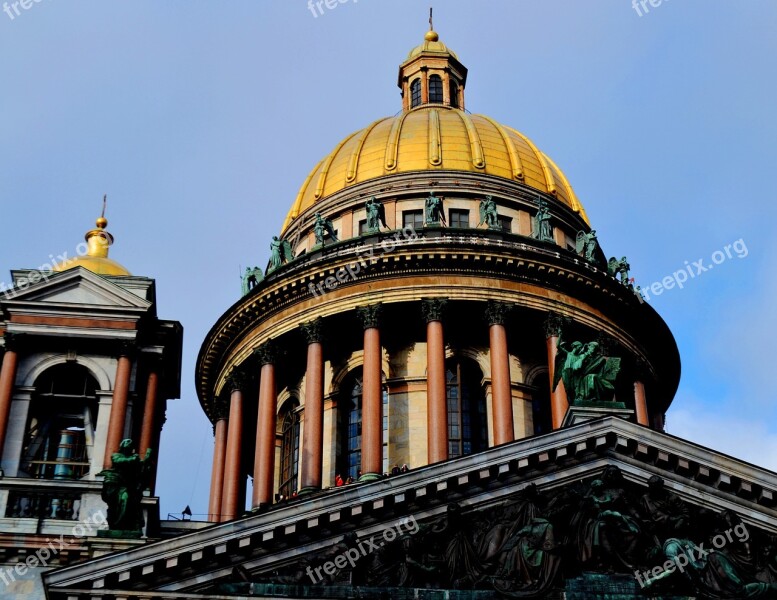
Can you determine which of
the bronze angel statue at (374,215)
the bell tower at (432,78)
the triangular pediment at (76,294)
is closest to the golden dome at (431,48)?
the bell tower at (432,78)

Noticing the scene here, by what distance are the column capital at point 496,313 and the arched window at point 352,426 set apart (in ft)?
15.0

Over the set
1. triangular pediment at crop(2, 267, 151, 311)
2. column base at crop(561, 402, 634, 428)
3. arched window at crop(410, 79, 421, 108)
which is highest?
arched window at crop(410, 79, 421, 108)

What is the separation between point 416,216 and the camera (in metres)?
51.5

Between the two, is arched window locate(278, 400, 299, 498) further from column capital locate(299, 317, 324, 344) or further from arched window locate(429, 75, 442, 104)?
arched window locate(429, 75, 442, 104)

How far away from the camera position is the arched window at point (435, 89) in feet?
203

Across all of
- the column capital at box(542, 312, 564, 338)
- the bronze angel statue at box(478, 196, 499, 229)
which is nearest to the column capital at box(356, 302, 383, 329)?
the bronze angel statue at box(478, 196, 499, 229)

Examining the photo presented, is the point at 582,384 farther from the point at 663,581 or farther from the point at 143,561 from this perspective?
the point at 143,561

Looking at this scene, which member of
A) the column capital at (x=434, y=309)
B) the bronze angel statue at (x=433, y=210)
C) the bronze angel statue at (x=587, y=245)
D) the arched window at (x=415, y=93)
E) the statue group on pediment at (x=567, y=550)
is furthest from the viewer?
the arched window at (x=415, y=93)

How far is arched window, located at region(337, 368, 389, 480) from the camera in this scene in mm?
46719

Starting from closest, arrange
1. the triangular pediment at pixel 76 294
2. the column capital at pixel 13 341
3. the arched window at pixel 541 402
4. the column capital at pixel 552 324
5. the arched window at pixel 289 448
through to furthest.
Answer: the column capital at pixel 13 341 → the triangular pediment at pixel 76 294 → the column capital at pixel 552 324 → the arched window at pixel 541 402 → the arched window at pixel 289 448

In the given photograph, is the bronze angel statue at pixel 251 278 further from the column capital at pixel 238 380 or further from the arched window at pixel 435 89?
the arched window at pixel 435 89

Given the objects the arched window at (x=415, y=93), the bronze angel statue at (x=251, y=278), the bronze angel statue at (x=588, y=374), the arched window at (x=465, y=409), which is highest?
the arched window at (x=415, y=93)

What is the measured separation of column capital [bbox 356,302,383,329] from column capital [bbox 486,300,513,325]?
12.4ft

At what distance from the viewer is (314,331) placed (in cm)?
4759
